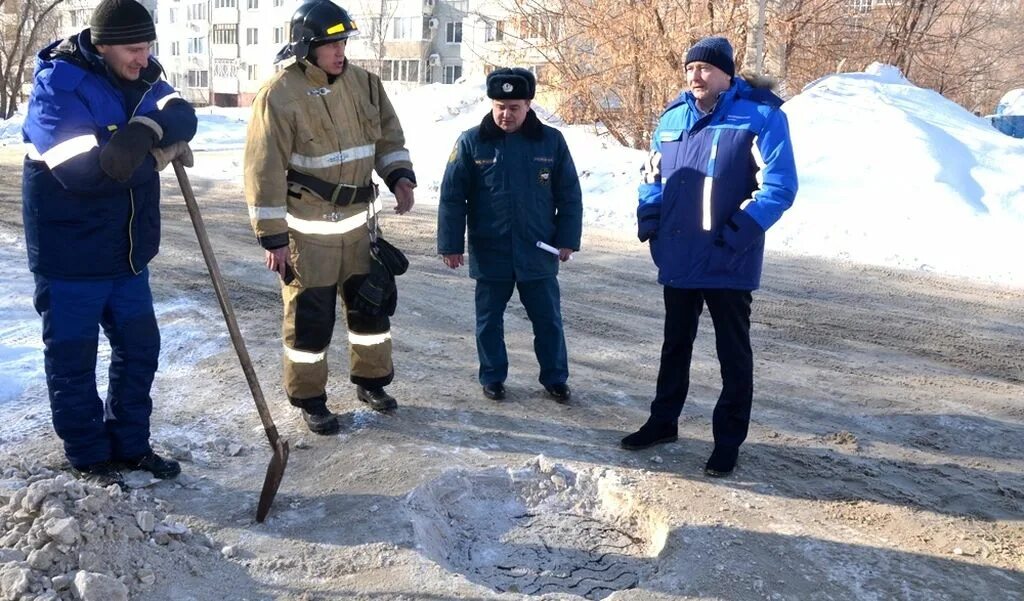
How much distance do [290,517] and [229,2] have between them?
6408 centimetres

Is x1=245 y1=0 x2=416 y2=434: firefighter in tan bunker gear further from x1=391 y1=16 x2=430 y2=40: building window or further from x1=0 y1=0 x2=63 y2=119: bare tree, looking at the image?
x1=391 y1=16 x2=430 y2=40: building window

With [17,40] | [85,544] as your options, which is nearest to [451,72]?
[17,40]

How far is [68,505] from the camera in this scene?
3389mm

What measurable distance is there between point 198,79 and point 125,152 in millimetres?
67839

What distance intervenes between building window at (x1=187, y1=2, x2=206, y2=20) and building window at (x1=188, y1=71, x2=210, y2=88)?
400 cm

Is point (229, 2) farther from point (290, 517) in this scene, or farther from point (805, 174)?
point (290, 517)

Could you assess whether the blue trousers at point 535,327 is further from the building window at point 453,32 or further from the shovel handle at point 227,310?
the building window at point 453,32

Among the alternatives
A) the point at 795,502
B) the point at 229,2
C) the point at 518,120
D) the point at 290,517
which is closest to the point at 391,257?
the point at 518,120

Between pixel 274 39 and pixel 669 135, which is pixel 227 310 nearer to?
pixel 669 135

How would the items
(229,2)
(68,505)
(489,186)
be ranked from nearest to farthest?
(68,505)
(489,186)
(229,2)

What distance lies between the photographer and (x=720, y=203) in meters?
4.29

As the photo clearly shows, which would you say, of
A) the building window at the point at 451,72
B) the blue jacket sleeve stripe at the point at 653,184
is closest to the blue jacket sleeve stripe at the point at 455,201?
the blue jacket sleeve stripe at the point at 653,184

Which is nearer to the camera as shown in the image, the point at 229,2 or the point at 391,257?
the point at 391,257

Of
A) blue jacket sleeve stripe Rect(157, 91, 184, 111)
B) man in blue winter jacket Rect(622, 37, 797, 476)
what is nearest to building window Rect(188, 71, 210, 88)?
blue jacket sleeve stripe Rect(157, 91, 184, 111)
